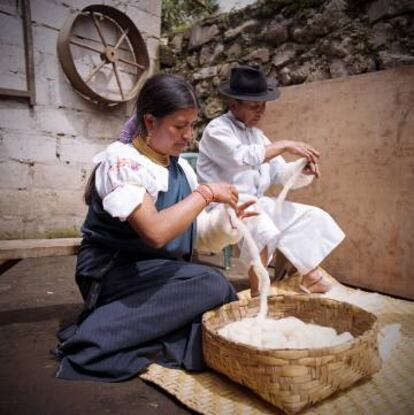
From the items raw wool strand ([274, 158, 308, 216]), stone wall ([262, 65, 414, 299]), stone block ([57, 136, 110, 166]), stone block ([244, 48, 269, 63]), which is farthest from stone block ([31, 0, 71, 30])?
raw wool strand ([274, 158, 308, 216])

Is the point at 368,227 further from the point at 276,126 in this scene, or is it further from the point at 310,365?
the point at 310,365

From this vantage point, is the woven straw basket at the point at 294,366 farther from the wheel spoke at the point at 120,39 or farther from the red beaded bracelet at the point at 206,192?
the wheel spoke at the point at 120,39

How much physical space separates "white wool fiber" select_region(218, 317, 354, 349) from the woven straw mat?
7.3 inches

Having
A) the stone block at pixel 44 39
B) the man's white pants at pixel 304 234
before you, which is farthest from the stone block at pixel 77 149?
the man's white pants at pixel 304 234

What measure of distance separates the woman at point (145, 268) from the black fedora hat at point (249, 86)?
3.04ft

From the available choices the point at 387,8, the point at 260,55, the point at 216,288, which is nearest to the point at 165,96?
the point at 216,288

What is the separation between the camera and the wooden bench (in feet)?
6.88

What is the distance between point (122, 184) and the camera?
164 centimetres

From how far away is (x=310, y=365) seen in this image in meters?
1.36

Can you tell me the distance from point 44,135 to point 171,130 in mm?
2839

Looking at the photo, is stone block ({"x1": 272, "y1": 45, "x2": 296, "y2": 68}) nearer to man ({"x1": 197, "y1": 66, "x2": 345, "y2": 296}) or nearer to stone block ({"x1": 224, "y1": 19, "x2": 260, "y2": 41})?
stone block ({"x1": 224, "y1": 19, "x2": 260, "y2": 41})

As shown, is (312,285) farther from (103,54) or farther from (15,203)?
(103,54)

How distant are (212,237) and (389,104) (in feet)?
5.65

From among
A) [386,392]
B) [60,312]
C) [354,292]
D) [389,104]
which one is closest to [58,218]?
[60,312]
